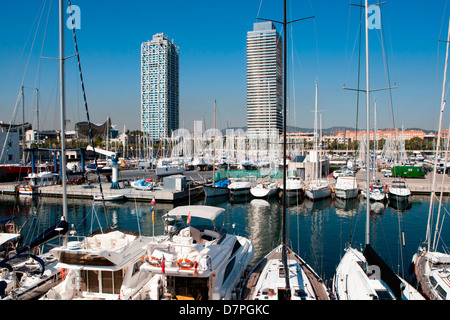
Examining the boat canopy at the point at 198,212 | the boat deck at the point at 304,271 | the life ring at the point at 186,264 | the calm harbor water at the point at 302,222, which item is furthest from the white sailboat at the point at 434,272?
the life ring at the point at 186,264

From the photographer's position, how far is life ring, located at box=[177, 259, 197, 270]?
841cm

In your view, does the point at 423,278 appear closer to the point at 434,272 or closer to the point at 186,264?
the point at 434,272

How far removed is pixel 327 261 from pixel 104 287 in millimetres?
12964

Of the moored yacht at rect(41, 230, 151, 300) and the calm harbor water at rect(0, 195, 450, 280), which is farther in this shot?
the calm harbor water at rect(0, 195, 450, 280)

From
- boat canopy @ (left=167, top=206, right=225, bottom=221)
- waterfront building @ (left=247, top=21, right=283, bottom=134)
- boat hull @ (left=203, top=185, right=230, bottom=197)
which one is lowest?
boat hull @ (left=203, top=185, right=230, bottom=197)

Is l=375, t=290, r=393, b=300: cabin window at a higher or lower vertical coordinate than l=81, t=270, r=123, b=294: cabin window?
lower

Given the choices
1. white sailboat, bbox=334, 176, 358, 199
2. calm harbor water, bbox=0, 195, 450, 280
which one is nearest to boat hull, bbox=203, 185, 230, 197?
calm harbor water, bbox=0, 195, 450, 280

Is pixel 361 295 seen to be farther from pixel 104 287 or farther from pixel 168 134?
pixel 168 134

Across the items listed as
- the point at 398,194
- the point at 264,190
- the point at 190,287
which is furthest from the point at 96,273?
the point at 398,194

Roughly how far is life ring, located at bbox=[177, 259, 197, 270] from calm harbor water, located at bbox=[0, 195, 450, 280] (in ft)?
29.5

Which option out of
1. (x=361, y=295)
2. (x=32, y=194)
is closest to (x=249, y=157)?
(x=32, y=194)

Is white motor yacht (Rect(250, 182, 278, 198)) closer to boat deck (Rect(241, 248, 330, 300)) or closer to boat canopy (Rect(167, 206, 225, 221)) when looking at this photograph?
boat deck (Rect(241, 248, 330, 300))

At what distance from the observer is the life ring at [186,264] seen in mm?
8414

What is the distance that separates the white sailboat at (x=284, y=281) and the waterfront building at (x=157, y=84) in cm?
17937
